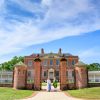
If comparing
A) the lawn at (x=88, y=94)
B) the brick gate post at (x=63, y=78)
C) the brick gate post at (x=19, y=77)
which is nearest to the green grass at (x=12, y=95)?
the lawn at (x=88, y=94)

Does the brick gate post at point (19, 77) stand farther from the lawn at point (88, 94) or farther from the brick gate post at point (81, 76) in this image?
the lawn at point (88, 94)

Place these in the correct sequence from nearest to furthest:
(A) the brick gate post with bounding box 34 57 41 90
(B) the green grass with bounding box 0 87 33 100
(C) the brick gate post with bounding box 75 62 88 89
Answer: (B) the green grass with bounding box 0 87 33 100, (C) the brick gate post with bounding box 75 62 88 89, (A) the brick gate post with bounding box 34 57 41 90

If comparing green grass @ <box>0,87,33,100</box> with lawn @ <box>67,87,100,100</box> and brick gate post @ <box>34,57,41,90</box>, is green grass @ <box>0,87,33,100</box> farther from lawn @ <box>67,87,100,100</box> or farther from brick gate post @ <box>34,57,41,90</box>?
brick gate post @ <box>34,57,41,90</box>

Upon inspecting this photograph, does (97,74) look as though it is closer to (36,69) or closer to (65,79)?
(65,79)

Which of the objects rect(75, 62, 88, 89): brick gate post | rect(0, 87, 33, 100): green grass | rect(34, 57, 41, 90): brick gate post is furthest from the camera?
rect(34, 57, 41, 90): brick gate post

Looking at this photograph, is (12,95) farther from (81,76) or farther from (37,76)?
(81,76)

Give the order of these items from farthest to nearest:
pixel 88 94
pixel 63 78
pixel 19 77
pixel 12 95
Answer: pixel 63 78 < pixel 19 77 < pixel 88 94 < pixel 12 95

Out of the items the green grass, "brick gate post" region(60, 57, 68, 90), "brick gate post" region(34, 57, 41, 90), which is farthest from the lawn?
"brick gate post" region(34, 57, 41, 90)

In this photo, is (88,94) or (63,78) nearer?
(88,94)

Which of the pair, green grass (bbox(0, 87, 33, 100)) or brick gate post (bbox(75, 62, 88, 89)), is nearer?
green grass (bbox(0, 87, 33, 100))

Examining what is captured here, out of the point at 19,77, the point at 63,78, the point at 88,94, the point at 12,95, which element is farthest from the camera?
the point at 63,78

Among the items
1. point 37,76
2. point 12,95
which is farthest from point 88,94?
point 37,76

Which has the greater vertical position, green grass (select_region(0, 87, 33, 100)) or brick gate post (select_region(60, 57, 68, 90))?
brick gate post (select_region(60, 57, 68, 90))

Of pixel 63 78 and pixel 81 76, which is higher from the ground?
pixel 81 76
